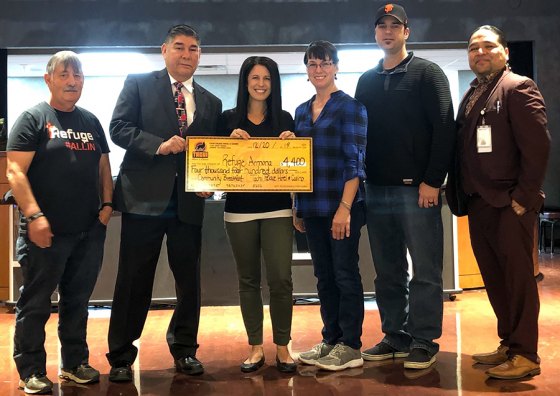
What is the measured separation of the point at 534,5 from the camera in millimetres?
6402

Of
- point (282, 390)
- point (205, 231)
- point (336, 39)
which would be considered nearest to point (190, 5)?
point (336, 39)

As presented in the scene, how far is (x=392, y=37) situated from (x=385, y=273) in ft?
3.94

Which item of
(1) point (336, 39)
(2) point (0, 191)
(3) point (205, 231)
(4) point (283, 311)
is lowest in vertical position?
(4) point (283, 311)

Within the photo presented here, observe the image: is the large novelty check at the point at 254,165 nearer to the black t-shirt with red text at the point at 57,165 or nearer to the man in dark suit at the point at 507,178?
the black t-shirt with red text at the point at 57,165

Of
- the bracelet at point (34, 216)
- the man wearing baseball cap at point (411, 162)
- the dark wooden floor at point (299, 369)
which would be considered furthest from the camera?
the man wearing baseball cap at point (411, 162)

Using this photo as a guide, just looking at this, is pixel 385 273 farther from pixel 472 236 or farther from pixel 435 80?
pixel 435 80

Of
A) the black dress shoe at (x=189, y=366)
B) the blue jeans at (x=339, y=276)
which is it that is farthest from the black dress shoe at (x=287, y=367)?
the black dress shoe at (x=189, y=366)

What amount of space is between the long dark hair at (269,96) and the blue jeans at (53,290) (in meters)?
0.86

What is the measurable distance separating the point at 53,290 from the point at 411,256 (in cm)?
173

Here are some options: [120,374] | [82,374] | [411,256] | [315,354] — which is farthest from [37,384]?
[411,256]

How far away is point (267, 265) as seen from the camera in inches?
115

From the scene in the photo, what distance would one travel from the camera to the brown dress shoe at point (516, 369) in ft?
8.94

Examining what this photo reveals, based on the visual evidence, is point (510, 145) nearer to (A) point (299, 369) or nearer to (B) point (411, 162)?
(B) point (411, 162)

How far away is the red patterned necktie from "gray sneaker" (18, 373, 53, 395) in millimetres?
1279
